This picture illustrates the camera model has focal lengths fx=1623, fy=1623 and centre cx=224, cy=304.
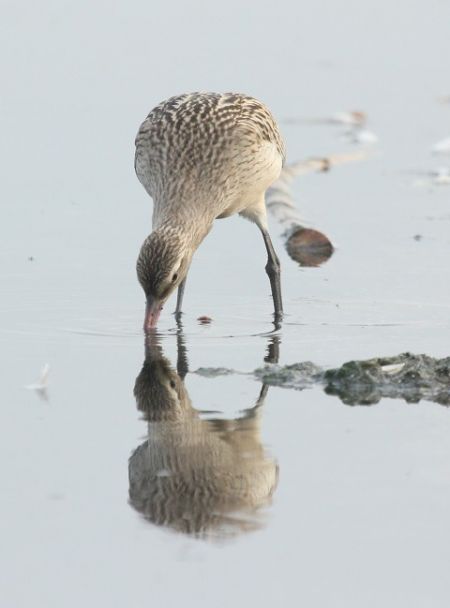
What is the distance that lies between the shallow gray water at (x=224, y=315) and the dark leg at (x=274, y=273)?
13cm

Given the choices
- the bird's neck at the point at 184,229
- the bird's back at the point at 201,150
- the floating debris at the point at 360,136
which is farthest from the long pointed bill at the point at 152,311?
the floating debris at the point at 360,136

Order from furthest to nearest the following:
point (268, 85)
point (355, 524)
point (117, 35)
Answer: point (117, 35)
point (268, 85)
point (355, 524)

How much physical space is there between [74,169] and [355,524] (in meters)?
8.80

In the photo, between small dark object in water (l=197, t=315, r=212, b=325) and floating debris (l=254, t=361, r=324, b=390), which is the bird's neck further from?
floating debris (l=254, t=361, r=324, b=390)

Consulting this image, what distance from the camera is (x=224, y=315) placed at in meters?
10.6

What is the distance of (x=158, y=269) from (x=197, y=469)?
2.44 meters

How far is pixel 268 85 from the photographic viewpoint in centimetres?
1881

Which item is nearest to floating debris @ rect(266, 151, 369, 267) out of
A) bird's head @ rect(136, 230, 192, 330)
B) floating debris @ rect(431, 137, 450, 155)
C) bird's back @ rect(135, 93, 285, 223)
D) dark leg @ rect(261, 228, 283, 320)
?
dark leg @ rect(261, 228, 283, 320)

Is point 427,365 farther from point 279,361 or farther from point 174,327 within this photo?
point 174,327

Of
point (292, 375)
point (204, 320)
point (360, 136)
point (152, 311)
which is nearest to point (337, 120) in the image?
point (360, 136)

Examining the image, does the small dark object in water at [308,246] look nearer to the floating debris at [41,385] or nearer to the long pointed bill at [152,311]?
the long pointed bill at [152,311]

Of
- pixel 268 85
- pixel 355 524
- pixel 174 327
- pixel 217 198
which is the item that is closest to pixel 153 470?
pixel 355 524

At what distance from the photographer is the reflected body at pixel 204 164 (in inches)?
416

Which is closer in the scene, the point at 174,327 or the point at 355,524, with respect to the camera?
the point at 355,524
